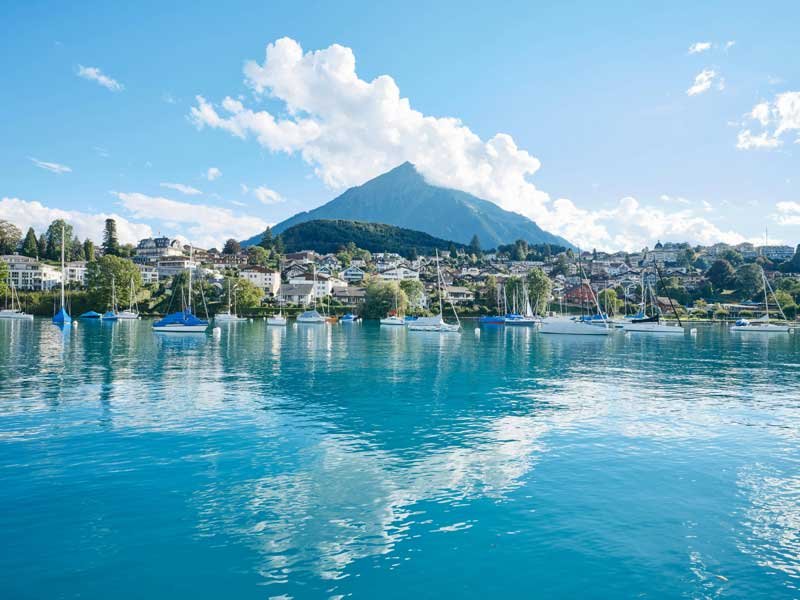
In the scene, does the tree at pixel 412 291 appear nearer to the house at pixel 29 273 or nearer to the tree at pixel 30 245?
the house at pixel 29 273

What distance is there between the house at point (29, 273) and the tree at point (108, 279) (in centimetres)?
4001

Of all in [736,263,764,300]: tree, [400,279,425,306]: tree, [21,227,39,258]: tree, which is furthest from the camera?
[21,227,39,258]: tree

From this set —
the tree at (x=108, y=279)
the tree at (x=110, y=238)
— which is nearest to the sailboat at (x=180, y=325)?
the tree at (x=108, y=279)

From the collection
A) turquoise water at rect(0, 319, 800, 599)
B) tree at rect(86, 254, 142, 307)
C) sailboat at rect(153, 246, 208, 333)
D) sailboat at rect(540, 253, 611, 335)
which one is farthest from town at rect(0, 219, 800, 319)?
turquoise water at rect(0, 319, 800, 599)

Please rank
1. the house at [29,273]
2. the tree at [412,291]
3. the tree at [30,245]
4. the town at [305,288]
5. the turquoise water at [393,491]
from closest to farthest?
the turquoise water at [393,491] → the town at [305,288] → the tree at [412,291] → the house at [29,273] → the tree at [30,245]

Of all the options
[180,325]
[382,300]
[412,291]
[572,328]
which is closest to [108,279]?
[180,325]

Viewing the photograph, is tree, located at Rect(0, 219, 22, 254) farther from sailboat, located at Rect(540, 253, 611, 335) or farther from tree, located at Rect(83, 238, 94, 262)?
sailboat, located at Rect(540, 253, 611, 335)

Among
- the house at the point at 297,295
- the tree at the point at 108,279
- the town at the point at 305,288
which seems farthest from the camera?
the house at the point at 297,295

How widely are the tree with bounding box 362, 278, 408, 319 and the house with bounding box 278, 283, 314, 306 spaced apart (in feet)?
93.9

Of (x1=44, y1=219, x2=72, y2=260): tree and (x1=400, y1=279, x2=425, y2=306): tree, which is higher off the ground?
(x1=44, y1=219, x2=72, y2=260): tree

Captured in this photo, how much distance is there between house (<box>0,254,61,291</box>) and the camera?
6264 inches

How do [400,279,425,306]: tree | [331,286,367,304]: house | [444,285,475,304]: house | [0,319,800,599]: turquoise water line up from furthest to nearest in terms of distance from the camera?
[444,285,475,304]: house, [331,286,367,304]: house, [400,279,425,306]: tree, [0,319,800,599]: turquoise water

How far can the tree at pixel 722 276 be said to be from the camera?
184500 millimetres

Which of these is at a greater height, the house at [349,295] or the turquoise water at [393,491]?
the house at [349,295]
